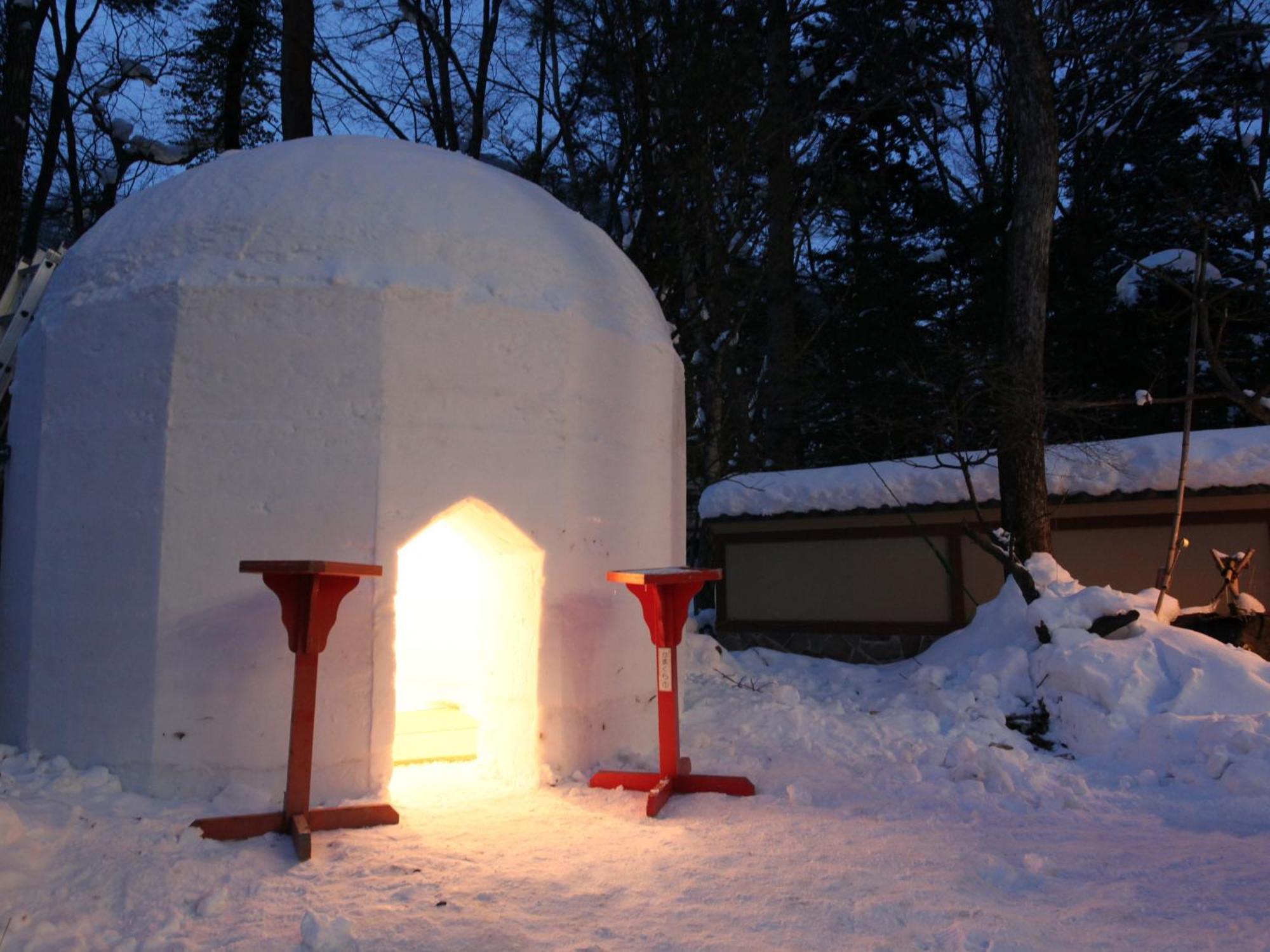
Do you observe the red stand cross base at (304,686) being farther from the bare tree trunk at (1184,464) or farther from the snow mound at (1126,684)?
the bare tree trunk at (1184,464)

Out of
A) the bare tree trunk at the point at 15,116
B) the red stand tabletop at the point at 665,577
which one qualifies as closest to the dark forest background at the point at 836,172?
the bare tree trunk at the point at 15,116

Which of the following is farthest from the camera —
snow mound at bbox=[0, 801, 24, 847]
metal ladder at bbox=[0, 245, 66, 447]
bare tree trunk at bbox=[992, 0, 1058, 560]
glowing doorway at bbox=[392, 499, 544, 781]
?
bare tree trunk at bbox=[992, 0, 1058, 560]

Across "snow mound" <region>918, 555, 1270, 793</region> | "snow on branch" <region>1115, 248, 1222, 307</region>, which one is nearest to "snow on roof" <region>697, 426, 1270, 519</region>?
"snow on branch" <region>1115, 248, 1222, 307</region>

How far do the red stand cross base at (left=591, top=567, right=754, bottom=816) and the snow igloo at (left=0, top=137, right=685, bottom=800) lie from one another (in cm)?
54

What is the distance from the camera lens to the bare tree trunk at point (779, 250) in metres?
11.0

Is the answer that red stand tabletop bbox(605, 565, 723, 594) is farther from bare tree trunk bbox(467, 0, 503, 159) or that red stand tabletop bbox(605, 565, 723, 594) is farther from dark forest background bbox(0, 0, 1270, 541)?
bare tree trunk bbox(467, 0, 503, 159)

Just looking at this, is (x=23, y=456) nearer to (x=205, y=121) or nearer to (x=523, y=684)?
(x=523, y=684)

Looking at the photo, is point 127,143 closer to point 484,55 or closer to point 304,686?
point 484,55

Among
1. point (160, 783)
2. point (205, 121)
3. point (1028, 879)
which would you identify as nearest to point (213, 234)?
point (160, 783)

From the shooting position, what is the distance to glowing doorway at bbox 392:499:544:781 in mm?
5887

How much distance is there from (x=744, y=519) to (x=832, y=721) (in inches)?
215

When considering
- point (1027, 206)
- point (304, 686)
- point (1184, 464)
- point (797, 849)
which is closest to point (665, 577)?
point (797, 849)

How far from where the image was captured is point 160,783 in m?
4.98

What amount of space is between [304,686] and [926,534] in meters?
8.38
